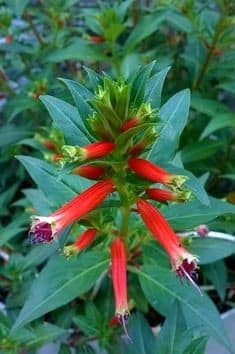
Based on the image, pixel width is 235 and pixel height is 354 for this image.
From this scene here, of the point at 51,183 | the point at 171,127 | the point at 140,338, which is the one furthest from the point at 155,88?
the point at 140,338

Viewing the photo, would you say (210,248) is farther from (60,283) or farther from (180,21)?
(180,21)

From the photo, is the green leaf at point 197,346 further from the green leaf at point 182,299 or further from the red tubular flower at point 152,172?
the red tubular flower at point 152,172

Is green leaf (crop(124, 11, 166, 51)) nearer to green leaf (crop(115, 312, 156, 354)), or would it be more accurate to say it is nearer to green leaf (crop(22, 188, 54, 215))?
green leaf (crop(22, 188, 54, 215))

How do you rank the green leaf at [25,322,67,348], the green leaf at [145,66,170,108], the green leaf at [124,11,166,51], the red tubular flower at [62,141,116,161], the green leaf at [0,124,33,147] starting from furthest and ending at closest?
the green leaf at [0,124,33,147], the green leaf at [124,11,166,51], the green leaf at [25,322,67,348], the green leaf at [145,66,170,108], the red tubular flower at [62,141,116,161]

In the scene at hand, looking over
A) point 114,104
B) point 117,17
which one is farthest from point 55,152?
point 114,104

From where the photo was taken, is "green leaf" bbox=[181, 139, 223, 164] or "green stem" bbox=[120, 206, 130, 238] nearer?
"green stem" bbox=[120, 206, 130, 238]

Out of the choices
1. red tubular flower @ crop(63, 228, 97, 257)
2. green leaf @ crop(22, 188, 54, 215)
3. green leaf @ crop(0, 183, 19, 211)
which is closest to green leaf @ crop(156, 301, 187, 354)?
red tubular flower @ crop(63, 228, 97, 257)

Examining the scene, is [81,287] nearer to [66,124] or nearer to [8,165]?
[66,124]

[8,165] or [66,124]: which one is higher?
[66,124]
